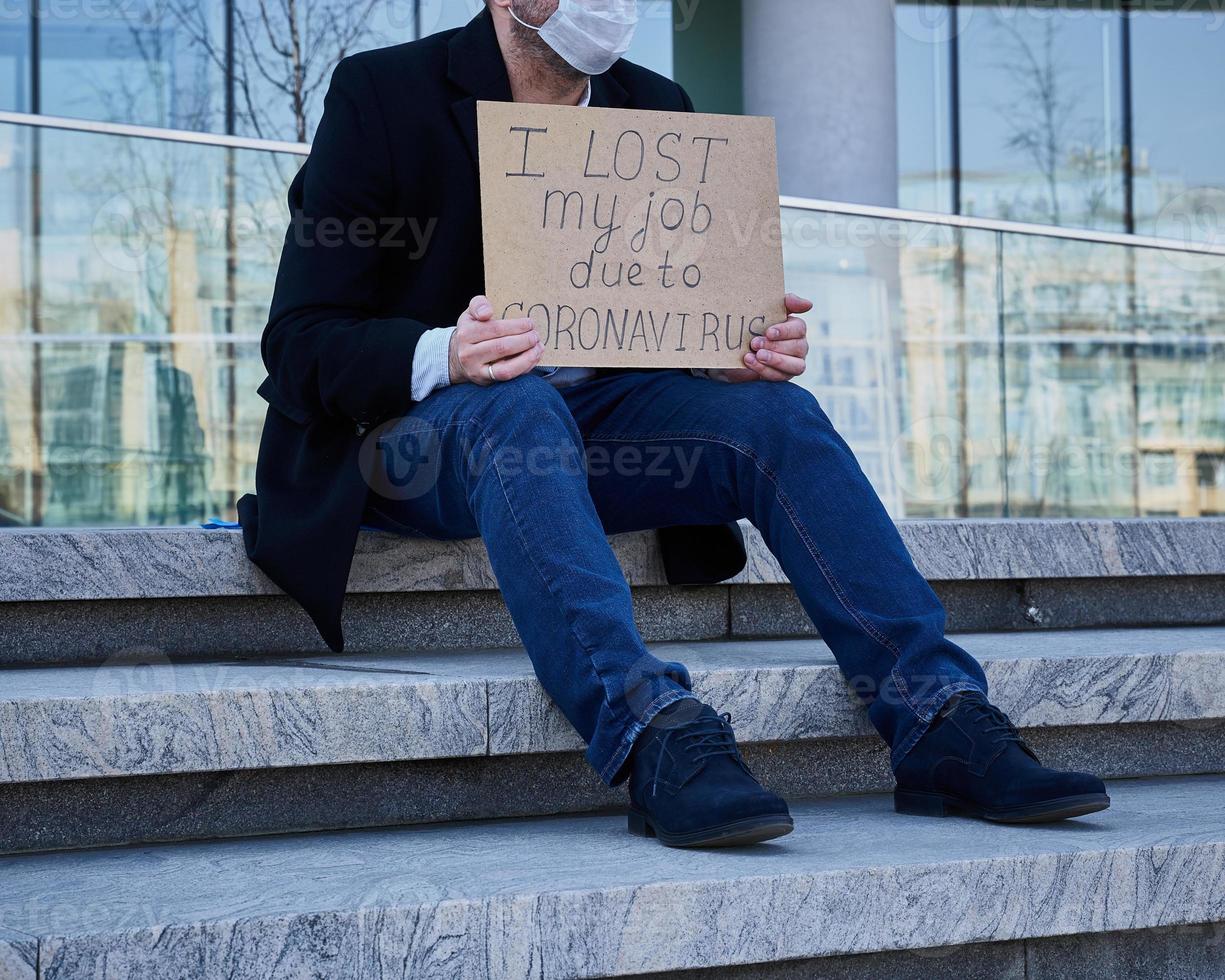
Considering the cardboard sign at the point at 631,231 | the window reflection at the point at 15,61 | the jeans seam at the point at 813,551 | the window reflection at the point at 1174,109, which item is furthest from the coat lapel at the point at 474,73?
the window reflection at the point at 1174,109

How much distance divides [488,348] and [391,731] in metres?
0.53

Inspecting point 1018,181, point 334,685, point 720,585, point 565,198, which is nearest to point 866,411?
point 720,585

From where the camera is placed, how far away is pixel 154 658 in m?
2.12

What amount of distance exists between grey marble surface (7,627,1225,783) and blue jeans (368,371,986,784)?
0.10 metres

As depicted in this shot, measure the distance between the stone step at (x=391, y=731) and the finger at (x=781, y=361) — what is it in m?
0.44

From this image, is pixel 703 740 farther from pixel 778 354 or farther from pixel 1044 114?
pixel 1044 114

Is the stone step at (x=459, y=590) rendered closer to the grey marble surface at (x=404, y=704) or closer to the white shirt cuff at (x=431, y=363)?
the grey marble surface at (x=404, y=704)

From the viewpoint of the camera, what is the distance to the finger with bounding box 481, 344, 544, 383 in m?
1.86

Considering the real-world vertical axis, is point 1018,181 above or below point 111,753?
above

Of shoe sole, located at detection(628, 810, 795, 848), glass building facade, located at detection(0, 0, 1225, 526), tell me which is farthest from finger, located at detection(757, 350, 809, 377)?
glass building facade, located at detection(0, 0, 1225, 526)

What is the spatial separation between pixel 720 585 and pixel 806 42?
15.7ft

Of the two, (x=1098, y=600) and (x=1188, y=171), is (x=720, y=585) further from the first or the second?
(x=1188, y=171)

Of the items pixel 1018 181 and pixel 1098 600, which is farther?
pixel 1018 181

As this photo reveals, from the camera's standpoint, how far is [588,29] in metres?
2.21
